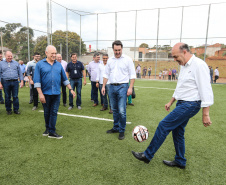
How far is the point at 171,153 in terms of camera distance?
3297 mm

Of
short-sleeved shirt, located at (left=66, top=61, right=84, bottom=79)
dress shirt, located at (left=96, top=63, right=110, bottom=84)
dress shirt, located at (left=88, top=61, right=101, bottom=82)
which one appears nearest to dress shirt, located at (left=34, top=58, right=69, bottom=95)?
short-sleeved shirt, located at (left=66, top=61, right=84, bottom=79)

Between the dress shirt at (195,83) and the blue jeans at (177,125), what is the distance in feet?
0.37

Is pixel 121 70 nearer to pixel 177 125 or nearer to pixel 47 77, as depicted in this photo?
pixel 47 77

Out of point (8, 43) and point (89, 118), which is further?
point (8, 43)

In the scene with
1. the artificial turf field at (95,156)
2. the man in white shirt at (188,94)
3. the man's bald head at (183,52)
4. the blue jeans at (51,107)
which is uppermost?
the man's bald head at (183,52)

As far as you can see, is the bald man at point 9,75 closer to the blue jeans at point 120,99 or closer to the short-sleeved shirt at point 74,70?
the short-sleeved shirt at point 74,70

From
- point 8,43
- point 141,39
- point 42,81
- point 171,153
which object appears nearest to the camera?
point 171,153

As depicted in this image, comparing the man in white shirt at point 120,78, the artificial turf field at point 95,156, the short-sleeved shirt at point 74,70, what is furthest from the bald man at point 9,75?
the man in white shirt at point 120,78

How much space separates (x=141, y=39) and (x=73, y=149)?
17.7 metres

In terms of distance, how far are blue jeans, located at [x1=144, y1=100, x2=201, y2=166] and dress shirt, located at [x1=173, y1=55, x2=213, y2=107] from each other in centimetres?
11

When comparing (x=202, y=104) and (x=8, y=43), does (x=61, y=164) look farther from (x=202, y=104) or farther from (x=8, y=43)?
(x=8, y=43)

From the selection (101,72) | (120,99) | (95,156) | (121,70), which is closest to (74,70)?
(101,72)

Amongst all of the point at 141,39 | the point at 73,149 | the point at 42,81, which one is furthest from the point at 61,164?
the point at 141,39

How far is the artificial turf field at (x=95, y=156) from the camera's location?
A: 101 inches
